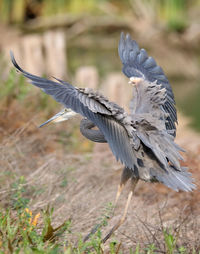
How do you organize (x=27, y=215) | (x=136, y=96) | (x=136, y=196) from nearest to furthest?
(x=27, y=215), (x=136, y=96), (x=136, y=196)

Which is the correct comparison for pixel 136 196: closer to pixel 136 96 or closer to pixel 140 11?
pixel 136 96

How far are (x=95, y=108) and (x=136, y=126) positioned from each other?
507mm

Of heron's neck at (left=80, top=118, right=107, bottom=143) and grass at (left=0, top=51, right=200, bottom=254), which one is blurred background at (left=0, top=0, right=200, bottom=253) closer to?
grass at (left=0, top=51, right=200, bottom=254)

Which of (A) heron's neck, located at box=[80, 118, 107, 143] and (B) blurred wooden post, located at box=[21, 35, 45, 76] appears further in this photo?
(B) blurred wooden post, located at box=[21, 35, 45, 76]

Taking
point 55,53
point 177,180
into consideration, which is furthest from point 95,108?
point 55,53

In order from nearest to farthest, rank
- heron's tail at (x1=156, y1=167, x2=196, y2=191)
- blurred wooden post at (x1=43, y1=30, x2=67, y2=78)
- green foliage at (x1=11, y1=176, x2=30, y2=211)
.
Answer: heron's tail at (x1=156, y1=167, x2=196, y2=191) → green foliage at (x1=11, y1=176, x2=30, y2=211) → blurred wooden post at (x1=43, y1=30, x2=67, y2=78)

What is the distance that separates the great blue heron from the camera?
383cm

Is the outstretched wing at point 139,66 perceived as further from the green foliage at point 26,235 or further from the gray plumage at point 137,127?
the green foliage at point 26,235

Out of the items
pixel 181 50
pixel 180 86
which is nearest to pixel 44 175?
pixel 180 86

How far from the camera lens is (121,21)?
2053 cm

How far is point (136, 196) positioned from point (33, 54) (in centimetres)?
529

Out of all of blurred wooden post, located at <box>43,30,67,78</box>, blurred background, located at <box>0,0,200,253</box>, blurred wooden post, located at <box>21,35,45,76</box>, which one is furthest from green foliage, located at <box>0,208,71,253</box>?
blurred wooden post, located at <box>43,30,67,78</box>

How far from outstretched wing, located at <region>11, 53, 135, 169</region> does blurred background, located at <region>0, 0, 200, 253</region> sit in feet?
2.75

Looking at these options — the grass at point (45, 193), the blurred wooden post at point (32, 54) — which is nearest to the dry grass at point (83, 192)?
the grass at point (45, 193)
